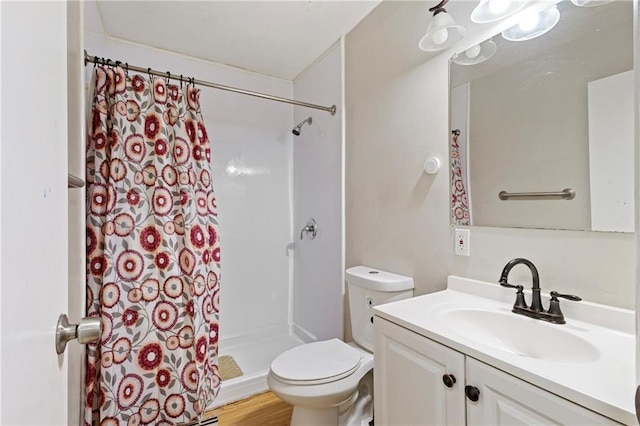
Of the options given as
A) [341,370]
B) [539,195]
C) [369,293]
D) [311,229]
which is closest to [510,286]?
[539,195]

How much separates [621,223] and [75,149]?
1.85 meters

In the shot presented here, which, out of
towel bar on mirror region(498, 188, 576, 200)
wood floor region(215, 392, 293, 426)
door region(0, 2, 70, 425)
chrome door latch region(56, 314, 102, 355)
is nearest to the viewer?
door region(0, 2, 70, 425)

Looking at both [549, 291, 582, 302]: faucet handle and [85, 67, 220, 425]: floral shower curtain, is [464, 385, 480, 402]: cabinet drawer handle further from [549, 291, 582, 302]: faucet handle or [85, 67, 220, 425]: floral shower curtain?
[85, 67, 220, 425]: floral shower curtain

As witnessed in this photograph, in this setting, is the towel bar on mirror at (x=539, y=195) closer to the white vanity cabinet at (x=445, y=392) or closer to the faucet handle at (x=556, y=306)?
the faucet handle at (x=556, y=306)

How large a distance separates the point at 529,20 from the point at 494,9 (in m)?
0.13

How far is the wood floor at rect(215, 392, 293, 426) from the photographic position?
1.65 m

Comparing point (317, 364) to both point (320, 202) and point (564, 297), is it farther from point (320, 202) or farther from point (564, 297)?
point (320, 202)

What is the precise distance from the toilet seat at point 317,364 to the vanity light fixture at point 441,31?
4.87 ft

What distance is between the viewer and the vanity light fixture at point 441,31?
3.81ft

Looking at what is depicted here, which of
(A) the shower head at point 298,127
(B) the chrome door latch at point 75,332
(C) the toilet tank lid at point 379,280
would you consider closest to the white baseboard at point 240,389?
(C) the toilet tank lid at point 379,280

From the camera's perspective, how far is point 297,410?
143 cm

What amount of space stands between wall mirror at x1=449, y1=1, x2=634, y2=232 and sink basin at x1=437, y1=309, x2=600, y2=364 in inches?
13.6

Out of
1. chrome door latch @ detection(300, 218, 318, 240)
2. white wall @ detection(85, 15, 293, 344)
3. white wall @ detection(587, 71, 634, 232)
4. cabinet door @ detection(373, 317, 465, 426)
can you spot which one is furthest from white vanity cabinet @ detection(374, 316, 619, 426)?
white wall @ detection(85, 15, 293, 344)

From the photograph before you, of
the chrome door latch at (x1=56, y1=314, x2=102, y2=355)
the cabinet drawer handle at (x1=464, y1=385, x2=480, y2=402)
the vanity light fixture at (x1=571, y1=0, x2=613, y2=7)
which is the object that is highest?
the vanity light fixture at (x1=571, y1=0, x2=613, y2=7)
